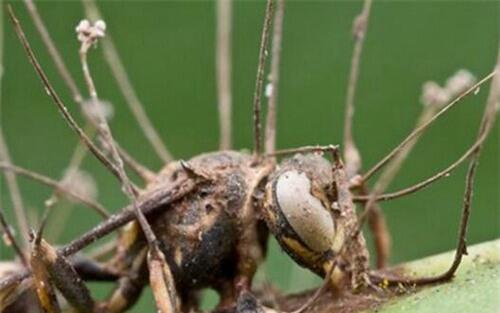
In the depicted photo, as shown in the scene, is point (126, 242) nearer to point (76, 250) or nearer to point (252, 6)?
point (76, 250)

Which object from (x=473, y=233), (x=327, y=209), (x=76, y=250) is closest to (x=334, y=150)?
(x=327, y=209)

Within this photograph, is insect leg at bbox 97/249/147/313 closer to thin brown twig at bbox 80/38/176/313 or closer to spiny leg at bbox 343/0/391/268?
thin brown twig at bbox 80/38/176/313

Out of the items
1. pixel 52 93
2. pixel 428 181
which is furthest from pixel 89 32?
pixel 428 181

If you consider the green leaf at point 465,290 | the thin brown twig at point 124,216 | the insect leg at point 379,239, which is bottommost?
the green leaf at point 465,290

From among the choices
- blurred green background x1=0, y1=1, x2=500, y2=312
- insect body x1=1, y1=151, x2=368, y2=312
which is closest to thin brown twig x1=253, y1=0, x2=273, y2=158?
insect body x1=1, y1=151, x2=368, y2=312

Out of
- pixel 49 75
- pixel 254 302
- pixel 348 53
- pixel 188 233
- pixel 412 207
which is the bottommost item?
pixel 254 302

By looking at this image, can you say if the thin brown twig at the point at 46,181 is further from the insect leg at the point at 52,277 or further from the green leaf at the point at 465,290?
the green leaf at the point at 465,290

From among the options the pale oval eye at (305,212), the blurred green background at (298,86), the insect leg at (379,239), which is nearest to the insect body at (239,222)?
the pale oval eye at (305,212)
